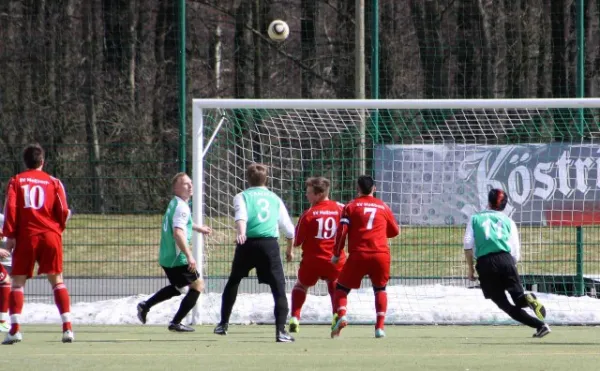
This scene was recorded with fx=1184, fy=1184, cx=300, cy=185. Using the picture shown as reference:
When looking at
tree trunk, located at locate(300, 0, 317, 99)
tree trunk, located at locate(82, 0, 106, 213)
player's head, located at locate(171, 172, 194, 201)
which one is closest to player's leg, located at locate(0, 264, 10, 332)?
player's head, located at locate(171, 172, 194, 201)

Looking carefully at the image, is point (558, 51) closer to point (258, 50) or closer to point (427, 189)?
point (427, 189)

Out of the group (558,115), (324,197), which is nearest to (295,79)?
(558,115)

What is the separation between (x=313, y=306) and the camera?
1338 centimetres

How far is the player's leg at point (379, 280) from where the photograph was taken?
1109 centimetres

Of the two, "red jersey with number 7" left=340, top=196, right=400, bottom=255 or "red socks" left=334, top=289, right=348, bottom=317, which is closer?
"red socks" left=334, top=289, right=348, bottom=317

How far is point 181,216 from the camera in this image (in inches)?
442

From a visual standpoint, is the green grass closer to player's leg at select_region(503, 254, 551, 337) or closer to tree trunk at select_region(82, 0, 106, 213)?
tree trunk at select_region(82, 0, 106, 213)

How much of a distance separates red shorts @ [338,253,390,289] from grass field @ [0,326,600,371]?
0.54 m

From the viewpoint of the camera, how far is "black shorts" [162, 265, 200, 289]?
11.4 m

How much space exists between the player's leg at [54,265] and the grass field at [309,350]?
0.24 meters

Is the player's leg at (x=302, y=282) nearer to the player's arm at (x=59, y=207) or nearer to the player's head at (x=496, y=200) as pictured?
the player's head at (x=496, y=200)

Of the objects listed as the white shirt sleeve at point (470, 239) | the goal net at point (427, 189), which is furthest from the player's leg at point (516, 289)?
the goal net at point (427, 189)

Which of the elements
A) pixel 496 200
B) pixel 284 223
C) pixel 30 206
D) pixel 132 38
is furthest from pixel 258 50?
pixel 30 206

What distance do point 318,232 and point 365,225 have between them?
63 centimetres
